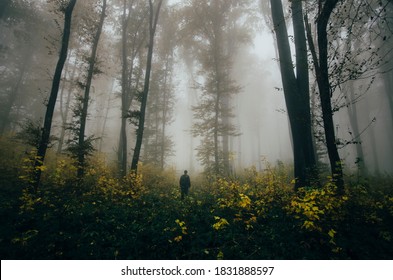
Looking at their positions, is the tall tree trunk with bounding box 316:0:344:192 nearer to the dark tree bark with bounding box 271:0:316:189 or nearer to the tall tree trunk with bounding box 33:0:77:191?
the dark tree bark with bounding box 271:0:316:189

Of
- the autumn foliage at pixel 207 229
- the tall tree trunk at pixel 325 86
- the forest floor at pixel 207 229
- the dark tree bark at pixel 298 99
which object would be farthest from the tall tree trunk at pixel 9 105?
the tall tree trunk at pixel 325 86

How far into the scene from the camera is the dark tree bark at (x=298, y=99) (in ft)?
26.1

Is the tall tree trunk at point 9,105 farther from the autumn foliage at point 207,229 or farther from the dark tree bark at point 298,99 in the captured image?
the dark tree bark at point 298,99

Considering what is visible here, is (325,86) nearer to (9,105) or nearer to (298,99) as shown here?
(298,99)

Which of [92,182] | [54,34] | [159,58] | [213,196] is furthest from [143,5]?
[213,196]

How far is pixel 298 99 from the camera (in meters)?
8.31

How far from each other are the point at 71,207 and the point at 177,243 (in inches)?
147

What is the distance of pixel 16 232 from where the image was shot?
543 centimetres

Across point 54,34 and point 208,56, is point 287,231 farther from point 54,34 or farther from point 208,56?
point 54,34

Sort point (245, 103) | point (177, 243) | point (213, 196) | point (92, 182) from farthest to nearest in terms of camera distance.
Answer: point (245, 103)
point (92, 182)
point (213, 196)
point (177, 243)

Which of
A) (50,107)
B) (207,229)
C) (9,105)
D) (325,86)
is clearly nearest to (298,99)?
(325,86)

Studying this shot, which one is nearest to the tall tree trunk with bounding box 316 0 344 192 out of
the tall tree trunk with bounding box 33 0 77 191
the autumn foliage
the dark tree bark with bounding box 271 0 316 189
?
the autumn foliage

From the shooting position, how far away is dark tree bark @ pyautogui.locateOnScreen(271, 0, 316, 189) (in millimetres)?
7949
